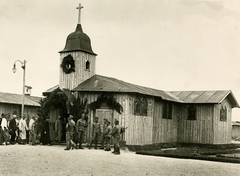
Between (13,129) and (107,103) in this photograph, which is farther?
(107,103)

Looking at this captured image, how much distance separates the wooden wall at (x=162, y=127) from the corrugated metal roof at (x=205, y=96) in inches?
68.0

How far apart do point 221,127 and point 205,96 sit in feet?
9.12

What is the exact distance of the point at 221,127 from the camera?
29.8m

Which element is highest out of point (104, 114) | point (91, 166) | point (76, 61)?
point (76, 61)

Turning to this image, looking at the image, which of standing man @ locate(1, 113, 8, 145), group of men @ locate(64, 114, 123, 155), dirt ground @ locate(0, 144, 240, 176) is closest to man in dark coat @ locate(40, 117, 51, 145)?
group of men @ locate(64, 114, 123, 155)

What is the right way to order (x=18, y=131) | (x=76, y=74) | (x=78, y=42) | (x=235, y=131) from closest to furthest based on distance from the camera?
(x=18, y=131) < (x=76, y=74) < (x=78, y=42) < (x=235, y=131)

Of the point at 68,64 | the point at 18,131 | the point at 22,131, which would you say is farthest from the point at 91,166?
the point at 68,64

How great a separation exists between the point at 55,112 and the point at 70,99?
2.45 metres

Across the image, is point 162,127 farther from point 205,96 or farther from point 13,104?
point 13,104

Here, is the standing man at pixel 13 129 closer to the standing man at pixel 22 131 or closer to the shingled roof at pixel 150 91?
the standing man at pixel 22 131

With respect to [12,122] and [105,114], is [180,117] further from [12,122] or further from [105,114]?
[12,122]

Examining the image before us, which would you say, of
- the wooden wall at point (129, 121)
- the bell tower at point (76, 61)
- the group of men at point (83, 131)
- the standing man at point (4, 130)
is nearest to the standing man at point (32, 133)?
the standing man at point (4, 130)

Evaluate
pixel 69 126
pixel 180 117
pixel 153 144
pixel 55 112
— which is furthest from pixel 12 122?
pixel 180 117

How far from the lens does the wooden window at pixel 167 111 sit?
27909mm
